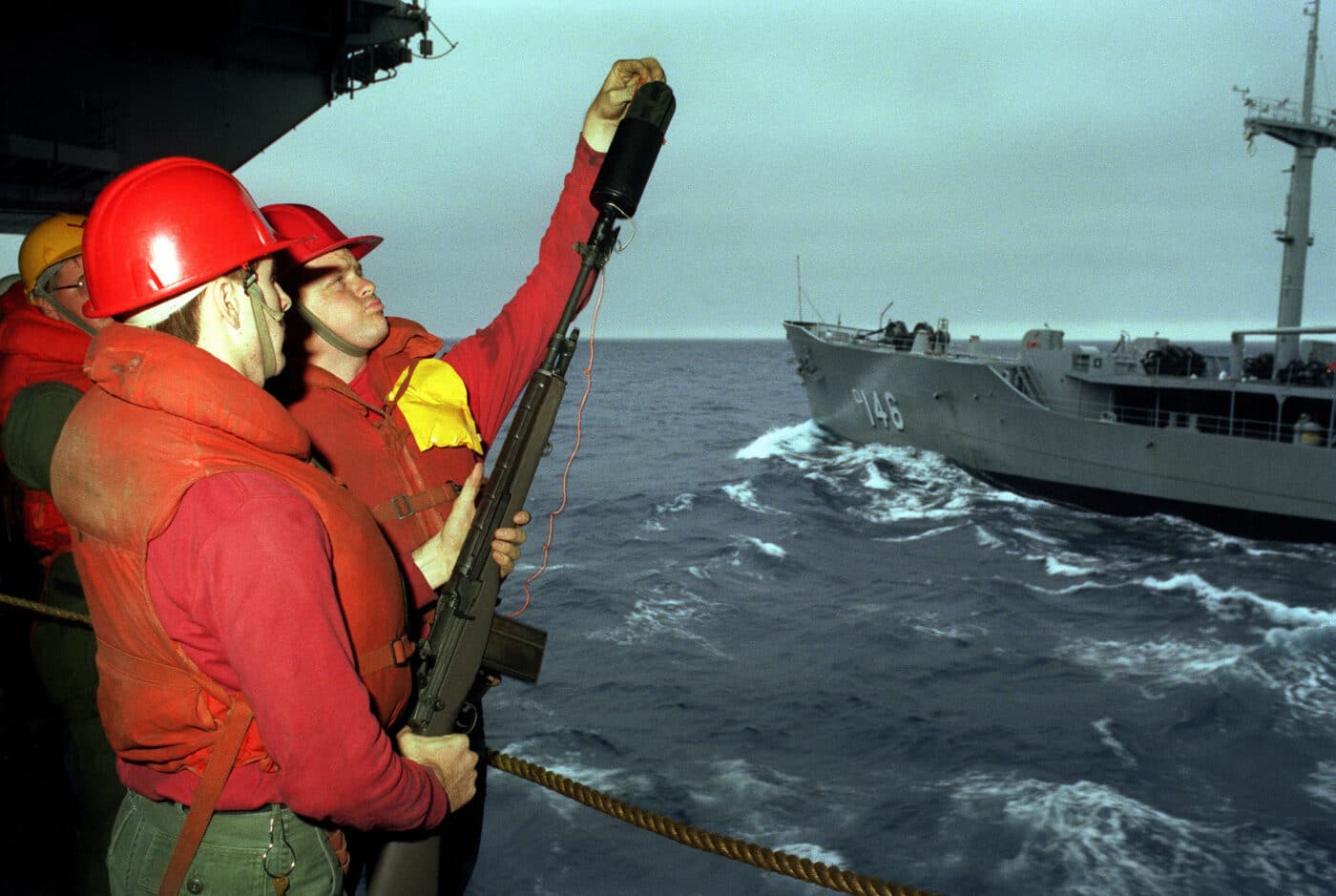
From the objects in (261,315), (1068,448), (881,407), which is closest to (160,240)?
(261,315)

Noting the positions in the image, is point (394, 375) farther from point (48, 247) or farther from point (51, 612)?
point (48, 247)

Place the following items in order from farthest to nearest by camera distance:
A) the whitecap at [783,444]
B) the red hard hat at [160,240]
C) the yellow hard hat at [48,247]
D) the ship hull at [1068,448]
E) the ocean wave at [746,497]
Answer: the whitecap at [783,444], the ocean wave at [746,497], the ship hull at [1068,448], the yellow hard hat at [48,247], the red hard hat at [160,240]

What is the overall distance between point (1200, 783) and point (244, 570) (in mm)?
13383

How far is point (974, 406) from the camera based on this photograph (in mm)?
28375

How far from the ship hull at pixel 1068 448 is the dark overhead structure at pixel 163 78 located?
20.3m

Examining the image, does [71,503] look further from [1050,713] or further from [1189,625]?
[1189,625]

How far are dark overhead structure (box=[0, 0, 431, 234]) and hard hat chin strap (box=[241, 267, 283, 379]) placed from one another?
10.1 metres

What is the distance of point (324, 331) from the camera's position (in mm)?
2635

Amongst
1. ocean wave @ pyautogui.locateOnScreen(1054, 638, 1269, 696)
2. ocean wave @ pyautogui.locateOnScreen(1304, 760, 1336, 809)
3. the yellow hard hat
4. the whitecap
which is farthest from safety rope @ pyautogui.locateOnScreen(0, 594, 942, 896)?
the whitecap

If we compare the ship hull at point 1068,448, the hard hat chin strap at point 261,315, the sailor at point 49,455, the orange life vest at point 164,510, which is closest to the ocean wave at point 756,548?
the ship hull at point 1068,448

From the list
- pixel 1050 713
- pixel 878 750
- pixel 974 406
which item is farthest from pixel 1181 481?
pixel 878 750

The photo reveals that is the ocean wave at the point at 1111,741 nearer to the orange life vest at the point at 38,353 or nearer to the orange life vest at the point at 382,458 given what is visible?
the orange life vest at the point at 382,458

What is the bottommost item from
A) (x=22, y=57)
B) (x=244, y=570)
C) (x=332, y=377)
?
(x=244, y=570)

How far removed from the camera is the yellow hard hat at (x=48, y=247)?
366 centimetres
